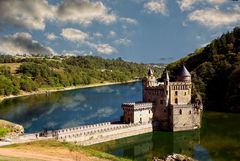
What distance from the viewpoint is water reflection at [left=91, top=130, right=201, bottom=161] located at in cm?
6694

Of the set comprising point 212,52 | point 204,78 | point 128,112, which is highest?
point 212,52

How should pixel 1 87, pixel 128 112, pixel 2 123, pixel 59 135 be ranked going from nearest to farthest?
pixel 59 135, pixel 2 123, pixel 128 112, pixel 1 87

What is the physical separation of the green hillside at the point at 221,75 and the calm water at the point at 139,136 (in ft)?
41.1

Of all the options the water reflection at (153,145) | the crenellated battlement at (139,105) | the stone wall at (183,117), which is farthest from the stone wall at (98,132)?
the stone wall at (183,117)

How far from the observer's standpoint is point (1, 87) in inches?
6152

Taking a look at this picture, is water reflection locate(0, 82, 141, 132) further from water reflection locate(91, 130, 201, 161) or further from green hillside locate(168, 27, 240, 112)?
green hillside locate(168, 27, 240, 112)

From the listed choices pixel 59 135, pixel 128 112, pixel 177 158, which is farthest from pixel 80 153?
pixel 128 112

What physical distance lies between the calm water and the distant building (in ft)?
7.06

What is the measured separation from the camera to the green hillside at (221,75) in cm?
11756

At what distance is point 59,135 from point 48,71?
134 m

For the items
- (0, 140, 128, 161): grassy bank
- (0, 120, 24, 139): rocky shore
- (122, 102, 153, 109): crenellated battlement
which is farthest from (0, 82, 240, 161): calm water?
(0, 140, 128, 161): grassy bank

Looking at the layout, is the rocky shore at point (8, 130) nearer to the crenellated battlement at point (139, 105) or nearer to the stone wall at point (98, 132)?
the stone wall at point (98, 132)

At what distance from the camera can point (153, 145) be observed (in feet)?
237

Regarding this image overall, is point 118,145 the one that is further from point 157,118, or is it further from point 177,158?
point 177,158
